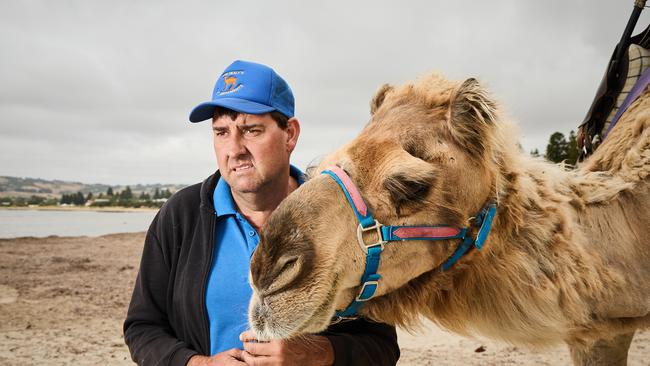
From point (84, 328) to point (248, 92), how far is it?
294 inches

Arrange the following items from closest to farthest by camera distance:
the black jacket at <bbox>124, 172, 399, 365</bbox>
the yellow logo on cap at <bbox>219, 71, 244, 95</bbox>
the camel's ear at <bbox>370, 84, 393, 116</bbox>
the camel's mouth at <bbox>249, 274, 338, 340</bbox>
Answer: the camel's mouth at <bbox>249, 274, 338, 340</bbox>
the black jacket at <bbox>124, 172, 399, 365</bbox>
the camel's ear at <bbox>370, 84, 393, 116</bbox>
the yellow logo on cap at <bbox>219, 71, 244, 95</bbox>

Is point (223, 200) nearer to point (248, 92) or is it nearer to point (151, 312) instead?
point (248, 92)

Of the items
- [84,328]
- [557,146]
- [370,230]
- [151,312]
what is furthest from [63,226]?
[370,230]

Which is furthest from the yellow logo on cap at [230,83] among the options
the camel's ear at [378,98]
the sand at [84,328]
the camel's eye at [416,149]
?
the sand at [84,328]

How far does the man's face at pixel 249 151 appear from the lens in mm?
3002

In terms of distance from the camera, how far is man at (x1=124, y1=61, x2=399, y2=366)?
2.78 meters

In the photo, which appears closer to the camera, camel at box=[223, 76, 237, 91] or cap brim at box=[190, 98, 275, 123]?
cap brim at box=[190, 98, 275, 123]

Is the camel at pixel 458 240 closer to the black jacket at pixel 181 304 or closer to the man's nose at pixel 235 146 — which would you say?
the black jacket at pixel 181 304

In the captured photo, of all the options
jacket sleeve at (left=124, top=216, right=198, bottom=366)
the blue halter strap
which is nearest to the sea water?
jacket sleeve at (left=124, top=216, right=198, bottom=366)

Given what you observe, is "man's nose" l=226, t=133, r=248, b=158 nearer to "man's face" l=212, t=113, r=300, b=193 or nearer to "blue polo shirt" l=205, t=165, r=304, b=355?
"man's face" l=212, t=113, r=300, b=193

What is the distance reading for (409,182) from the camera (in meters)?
2.20

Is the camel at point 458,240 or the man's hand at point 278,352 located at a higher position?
the camel at point 458,240

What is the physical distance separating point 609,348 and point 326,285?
9.95 feet

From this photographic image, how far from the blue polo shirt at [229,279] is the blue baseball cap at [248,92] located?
0.68m
